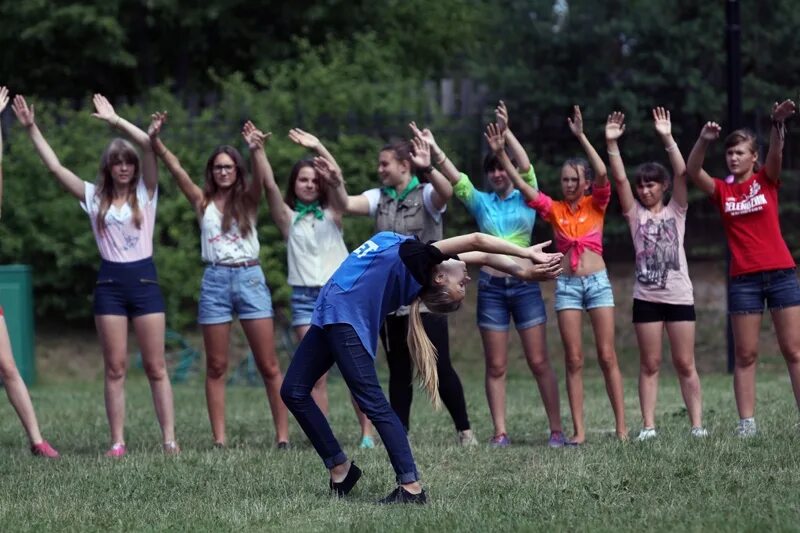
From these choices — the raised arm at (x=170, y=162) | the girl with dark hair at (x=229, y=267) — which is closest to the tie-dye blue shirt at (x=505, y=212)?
the girl with dark hair at (x=229, y=267)

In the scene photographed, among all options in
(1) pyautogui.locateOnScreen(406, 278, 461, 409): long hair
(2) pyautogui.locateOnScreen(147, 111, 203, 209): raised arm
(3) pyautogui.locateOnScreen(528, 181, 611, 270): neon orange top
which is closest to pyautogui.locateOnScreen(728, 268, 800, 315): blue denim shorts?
(3) pyautogui.locateOnScreen(528, 181, 611, 270): neon orange top

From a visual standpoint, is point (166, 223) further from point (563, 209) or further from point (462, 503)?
point (462, 503)

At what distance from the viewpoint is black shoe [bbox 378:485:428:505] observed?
624 cm

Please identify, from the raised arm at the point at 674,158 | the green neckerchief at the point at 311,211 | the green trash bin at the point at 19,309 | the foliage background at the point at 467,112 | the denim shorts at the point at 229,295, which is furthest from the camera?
the foliage background at the point at 467,112

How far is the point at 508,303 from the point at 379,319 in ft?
6.58

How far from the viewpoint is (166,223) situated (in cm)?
1534

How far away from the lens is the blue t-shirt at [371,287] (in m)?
6.34

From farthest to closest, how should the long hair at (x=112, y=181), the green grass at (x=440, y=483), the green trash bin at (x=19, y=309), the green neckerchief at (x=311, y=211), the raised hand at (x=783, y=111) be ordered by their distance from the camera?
the green trash bin at (x=19, y=309) < the green neckerchief at (x=311, y=211) < the long hair at (x=112, y=181) < the raised hand at (x=783, y=111) < the green grass at (x=440, y=483)

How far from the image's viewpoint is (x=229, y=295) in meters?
8.52

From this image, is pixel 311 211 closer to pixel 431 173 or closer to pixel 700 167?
pixel 431 173

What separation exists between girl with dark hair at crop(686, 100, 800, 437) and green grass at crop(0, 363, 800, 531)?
481mm

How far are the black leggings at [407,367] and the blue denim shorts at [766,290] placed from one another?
192 centimetres

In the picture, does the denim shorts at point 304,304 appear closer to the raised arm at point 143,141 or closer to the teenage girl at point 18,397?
the raised arm at point 143,141

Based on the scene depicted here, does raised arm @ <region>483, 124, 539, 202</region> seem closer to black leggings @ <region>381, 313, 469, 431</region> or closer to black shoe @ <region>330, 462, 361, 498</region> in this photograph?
black leggings @ <region>381, 313, 469, 431</region>
